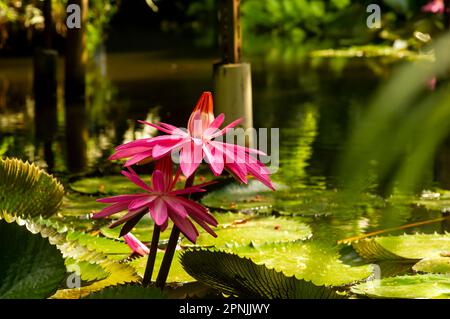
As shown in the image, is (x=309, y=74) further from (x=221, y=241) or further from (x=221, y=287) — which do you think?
(x=221, y=287)

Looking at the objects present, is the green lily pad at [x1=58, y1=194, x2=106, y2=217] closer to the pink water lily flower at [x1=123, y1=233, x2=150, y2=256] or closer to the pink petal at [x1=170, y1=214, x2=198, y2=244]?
the pink water lily flower at [x1=123, y1=233, x2=150, y2=256]

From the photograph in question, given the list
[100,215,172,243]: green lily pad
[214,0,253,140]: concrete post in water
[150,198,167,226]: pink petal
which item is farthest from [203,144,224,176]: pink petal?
[214,0,253,140]: concrete post in water

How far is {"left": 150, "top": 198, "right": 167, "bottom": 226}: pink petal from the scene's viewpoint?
1.55 m

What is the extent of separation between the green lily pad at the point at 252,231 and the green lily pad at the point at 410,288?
2.17 feet

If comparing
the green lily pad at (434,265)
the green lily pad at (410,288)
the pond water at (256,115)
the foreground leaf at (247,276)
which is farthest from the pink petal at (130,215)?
the pond water at (256,115)

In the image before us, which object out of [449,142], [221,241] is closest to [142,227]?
[221,241]

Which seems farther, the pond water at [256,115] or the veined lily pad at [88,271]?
the pond water at [256,115]

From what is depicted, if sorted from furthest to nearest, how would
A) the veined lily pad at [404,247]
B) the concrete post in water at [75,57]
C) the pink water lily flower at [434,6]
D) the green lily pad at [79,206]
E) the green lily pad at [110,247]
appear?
the pink water lily flower at [434,6] < the concrete post in water at [75,57] < the green lily pad at [79,206] < the green lily pad at [110,247] < the veined lily pad at [404,247]

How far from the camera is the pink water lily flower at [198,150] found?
161 cm

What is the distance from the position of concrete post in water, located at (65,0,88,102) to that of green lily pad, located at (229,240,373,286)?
5649mm

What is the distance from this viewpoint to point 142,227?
332 centimetres

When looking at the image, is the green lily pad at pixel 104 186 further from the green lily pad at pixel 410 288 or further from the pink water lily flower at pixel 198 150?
the pink water lily flower at pixel 198 150
